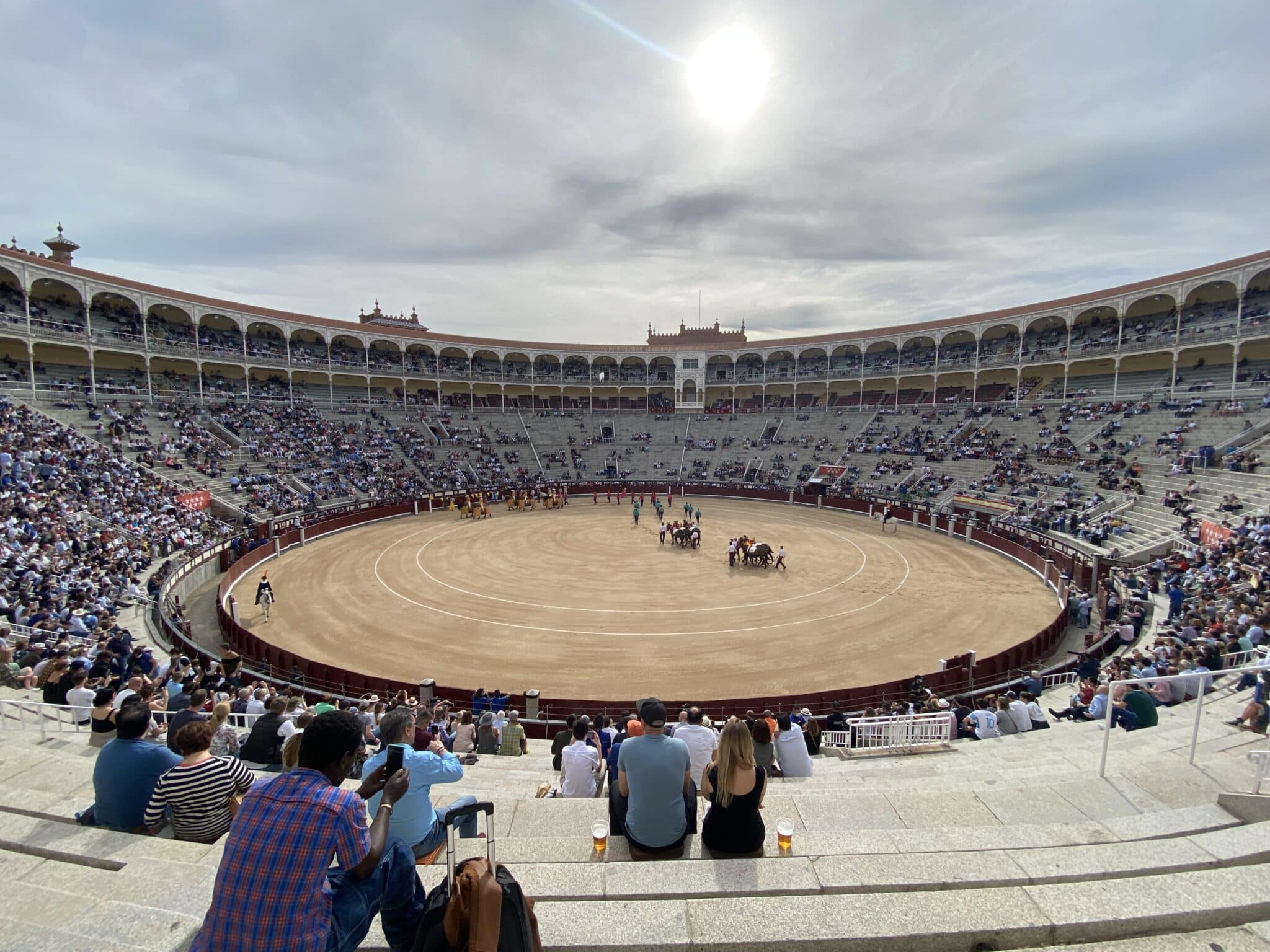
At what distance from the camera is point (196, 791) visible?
13.6 feet

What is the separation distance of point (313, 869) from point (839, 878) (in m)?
2.94

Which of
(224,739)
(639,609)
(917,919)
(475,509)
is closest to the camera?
(917,919)

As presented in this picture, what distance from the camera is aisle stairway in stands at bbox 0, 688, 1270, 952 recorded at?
3152 mm

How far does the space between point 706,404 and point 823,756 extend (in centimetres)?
5986

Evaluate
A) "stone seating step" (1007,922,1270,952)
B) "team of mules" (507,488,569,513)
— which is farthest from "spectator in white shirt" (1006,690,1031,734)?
"team of mules" (507,488,569,513)

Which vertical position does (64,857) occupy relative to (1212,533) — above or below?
above

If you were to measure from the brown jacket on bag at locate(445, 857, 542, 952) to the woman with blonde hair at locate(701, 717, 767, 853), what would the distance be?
1.80m

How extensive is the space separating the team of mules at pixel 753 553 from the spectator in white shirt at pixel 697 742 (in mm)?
18219

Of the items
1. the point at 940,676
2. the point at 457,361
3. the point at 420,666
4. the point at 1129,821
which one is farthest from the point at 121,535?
the point at 457,361

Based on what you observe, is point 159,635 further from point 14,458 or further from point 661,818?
point 661,818

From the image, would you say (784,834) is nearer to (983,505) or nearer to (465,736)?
(465,736)

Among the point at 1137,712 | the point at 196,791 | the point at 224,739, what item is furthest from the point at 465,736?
the point at 1137,712

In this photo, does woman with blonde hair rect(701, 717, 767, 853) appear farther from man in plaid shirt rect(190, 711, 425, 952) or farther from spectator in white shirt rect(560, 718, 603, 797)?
spectator in white shirt rect(560, 718, 603, 797)

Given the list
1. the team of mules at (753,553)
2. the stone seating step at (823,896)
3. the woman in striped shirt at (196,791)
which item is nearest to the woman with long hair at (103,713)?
the stone seating step at (823,896)
